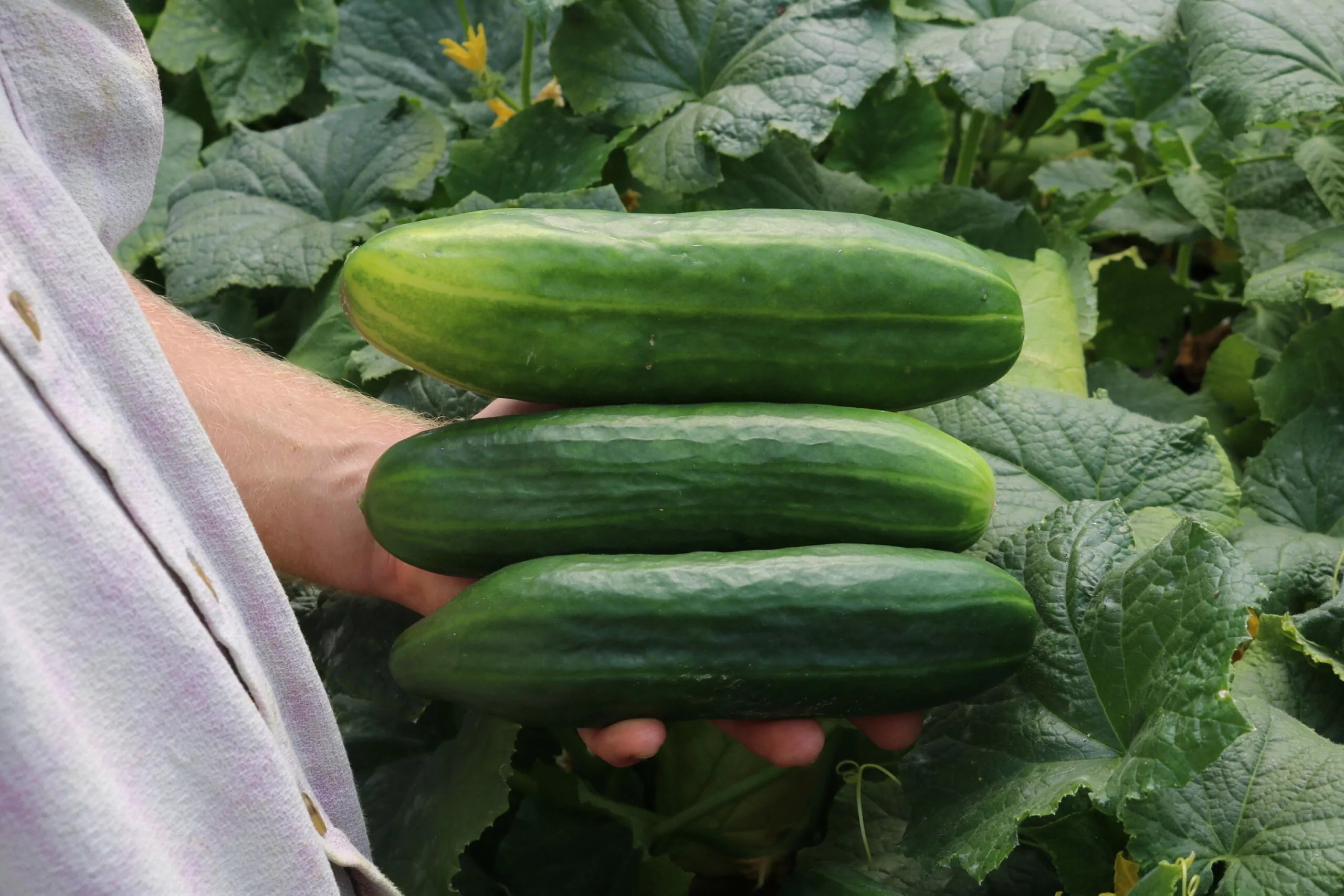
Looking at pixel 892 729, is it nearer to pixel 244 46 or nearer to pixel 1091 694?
pixel 1091 694

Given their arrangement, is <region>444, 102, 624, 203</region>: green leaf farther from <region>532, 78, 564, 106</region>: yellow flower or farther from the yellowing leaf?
the yellowing leaf

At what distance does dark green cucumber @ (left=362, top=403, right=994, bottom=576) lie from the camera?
3.65ft

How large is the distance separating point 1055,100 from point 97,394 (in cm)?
201

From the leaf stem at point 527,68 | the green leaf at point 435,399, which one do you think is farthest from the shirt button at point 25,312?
the leaf stem at point 527,68

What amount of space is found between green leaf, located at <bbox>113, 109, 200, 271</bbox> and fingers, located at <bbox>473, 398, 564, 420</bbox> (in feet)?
2.98

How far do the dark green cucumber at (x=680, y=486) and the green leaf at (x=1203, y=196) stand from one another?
1110 millimetres

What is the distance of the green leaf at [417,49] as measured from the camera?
91.2 inches

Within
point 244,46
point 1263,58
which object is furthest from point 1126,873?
point 244,46

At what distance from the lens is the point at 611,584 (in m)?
1.06

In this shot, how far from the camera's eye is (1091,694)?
1.17 metres

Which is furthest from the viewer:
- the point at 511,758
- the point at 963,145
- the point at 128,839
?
the point at 963,145

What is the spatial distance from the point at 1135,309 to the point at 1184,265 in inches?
6.1

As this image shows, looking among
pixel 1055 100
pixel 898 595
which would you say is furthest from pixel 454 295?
pixel 1055 100

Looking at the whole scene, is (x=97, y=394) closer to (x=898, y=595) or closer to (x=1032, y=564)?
(x=898, y=595)
